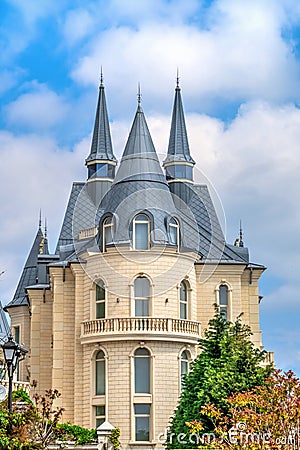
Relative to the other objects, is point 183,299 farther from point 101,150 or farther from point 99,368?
point 101,150

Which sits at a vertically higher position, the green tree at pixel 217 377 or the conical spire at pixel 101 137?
the conical spire at pixel 101 137

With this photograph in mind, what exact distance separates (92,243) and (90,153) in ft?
27.3

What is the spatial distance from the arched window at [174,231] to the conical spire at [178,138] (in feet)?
24.2

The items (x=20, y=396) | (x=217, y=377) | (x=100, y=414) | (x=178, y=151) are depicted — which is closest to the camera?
(x=217, y=377)

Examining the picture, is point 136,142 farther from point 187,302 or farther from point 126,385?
point 126,385

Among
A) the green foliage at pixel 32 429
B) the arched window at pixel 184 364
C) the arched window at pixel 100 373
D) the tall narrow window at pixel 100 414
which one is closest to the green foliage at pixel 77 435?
the green foliage at pixel 32 429

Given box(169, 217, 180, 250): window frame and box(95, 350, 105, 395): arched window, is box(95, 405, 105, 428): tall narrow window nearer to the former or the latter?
box(95, 350, 105, 395): arched window

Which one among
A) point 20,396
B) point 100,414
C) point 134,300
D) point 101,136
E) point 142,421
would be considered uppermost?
point 101,136

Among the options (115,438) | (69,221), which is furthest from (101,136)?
(115,438)

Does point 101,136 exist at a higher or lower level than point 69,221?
higher

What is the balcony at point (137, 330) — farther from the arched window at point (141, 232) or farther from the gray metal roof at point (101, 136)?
the gray metal roof at point (101, 136)

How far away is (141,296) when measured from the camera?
39531 millimetres

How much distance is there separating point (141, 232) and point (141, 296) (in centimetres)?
242

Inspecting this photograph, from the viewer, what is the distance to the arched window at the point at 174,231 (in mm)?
40219
